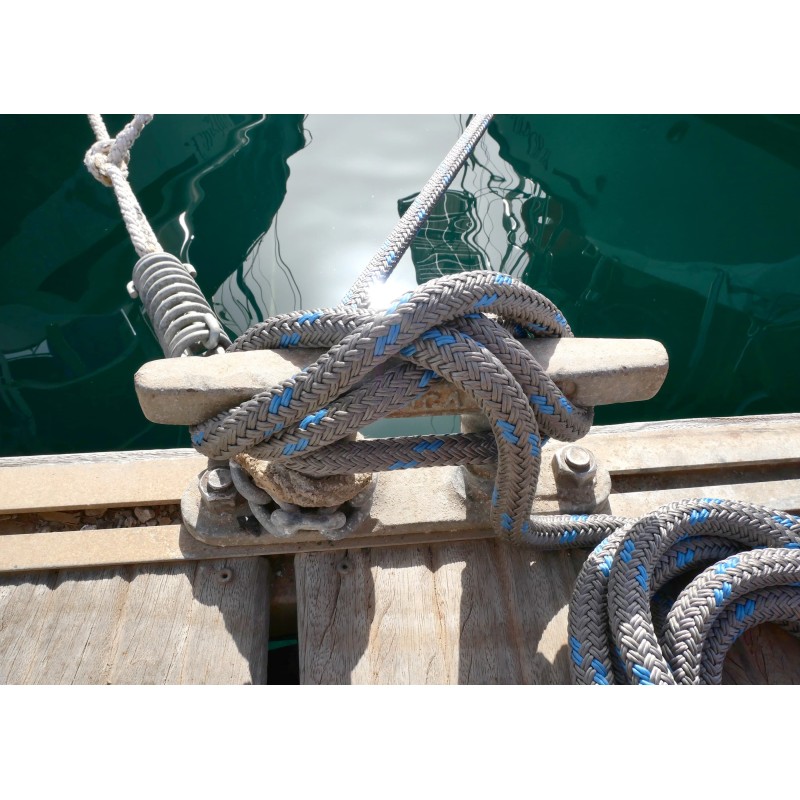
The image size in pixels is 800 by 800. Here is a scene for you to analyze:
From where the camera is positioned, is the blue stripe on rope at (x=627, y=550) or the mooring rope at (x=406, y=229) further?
the mooring rope at (x=406, y=229)

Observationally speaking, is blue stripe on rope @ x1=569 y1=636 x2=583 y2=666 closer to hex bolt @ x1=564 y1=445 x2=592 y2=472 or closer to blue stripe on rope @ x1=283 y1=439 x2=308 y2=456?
hex bolt @ x1=564 y1=445 x2=592 y2=472

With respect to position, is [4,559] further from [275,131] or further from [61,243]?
[275,131]

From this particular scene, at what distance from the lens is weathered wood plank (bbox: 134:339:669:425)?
0.98m

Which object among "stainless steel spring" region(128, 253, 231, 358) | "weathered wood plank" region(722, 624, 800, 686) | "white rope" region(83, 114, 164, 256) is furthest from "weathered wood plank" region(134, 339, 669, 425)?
"white rope" region(83, 114, 164, 256)

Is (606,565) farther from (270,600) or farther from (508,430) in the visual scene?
(270,600)

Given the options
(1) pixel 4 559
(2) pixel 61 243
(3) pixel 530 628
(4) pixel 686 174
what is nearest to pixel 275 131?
(2) pixel 61 243

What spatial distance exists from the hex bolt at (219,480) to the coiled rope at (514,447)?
27 cm

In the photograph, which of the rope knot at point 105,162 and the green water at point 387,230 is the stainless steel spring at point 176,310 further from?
the green water at point 387,230

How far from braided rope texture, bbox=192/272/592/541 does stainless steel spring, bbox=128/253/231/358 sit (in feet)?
0.40

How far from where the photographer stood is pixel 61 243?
2.54 meters

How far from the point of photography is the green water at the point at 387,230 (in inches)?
88.5

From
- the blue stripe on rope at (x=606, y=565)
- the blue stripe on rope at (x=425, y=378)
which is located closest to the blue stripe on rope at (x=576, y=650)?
the blue stripe on rope at (x=606, y=565)

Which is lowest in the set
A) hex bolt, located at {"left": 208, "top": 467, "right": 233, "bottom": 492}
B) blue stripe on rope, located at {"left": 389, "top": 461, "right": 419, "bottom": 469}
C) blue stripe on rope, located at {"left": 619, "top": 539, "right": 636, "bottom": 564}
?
hex bolt, located at {"left": 208, "top": 467, "right": 233, "bottom": 492}

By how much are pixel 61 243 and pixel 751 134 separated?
3064 mm
